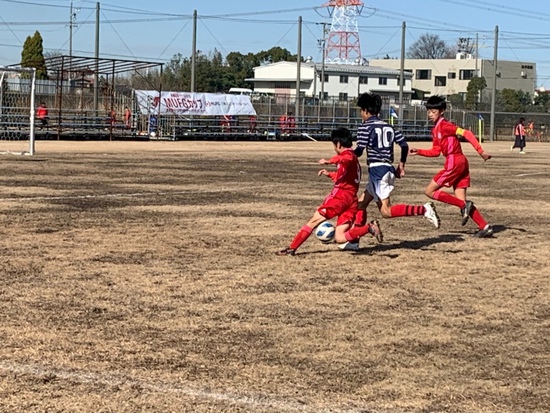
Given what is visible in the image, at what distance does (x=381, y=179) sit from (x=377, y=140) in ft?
1.42

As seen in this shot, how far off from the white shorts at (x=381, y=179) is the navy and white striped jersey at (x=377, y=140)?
0.07 m

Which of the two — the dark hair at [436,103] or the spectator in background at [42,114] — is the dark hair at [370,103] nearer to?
the dark hair at [436,103]

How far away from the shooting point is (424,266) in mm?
9609

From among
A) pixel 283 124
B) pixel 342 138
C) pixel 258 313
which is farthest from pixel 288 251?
pixel 283 124

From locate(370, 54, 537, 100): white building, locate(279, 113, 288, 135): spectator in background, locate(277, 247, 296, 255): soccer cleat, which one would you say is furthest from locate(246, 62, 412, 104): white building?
locate(277, 247, 296, 255): soccer cleat

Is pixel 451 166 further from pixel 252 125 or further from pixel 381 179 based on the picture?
pixel 252 125

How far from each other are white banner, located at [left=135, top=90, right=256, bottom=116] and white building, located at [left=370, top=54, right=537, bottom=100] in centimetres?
7275

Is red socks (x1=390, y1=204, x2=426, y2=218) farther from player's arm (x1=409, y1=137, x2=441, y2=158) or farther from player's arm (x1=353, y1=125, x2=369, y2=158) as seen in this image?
player's arm (x1=409, y1=137, x2=441, y2=158)

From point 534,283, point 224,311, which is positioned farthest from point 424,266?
point 224,311

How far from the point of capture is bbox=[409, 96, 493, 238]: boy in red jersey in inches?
466

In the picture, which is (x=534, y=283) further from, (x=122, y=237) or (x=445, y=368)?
(x=122, y=237)

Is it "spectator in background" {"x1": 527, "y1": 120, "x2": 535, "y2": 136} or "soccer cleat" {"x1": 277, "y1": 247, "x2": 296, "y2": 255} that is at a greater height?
"spectator in background" {"x1": 527, "y1": 120, "x2": 535, "y2": 136}

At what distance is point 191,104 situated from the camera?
47.5m

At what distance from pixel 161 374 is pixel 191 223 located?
7.15 meters
